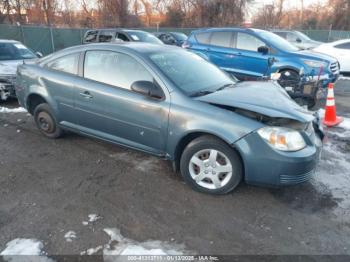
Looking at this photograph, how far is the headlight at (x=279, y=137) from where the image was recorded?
10.6 feet

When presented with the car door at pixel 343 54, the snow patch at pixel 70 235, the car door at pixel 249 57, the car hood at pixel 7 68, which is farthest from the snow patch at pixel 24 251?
the car door at pixel 343 54

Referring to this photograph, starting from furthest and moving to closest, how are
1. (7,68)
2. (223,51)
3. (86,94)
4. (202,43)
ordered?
1. (202,43)
2. (223,51)
3. (7,68)
4. (86,94)

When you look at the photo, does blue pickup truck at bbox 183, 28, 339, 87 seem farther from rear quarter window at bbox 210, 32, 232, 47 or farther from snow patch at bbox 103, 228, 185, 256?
snow patch at bbox 103, 228, 185, 256

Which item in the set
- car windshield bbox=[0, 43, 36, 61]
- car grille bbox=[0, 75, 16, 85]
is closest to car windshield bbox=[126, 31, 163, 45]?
car windshield bbox=[0, 43, 36, 61]

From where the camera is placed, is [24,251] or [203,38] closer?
[24,251]

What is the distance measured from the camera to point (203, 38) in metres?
9.90

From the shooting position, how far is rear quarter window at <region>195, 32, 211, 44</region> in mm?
9773

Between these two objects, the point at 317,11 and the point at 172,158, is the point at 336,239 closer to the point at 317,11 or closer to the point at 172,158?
the point at 172,158

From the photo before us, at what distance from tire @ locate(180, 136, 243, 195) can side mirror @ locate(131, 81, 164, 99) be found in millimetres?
681


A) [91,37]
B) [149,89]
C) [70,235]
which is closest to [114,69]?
[149,89]

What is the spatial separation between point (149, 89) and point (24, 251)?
80.4 inches

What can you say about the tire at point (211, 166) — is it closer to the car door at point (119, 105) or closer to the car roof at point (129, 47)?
the car door at point (119, 105)

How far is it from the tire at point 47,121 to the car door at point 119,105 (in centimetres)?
74

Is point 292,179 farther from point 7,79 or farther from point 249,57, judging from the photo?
point 7,79
